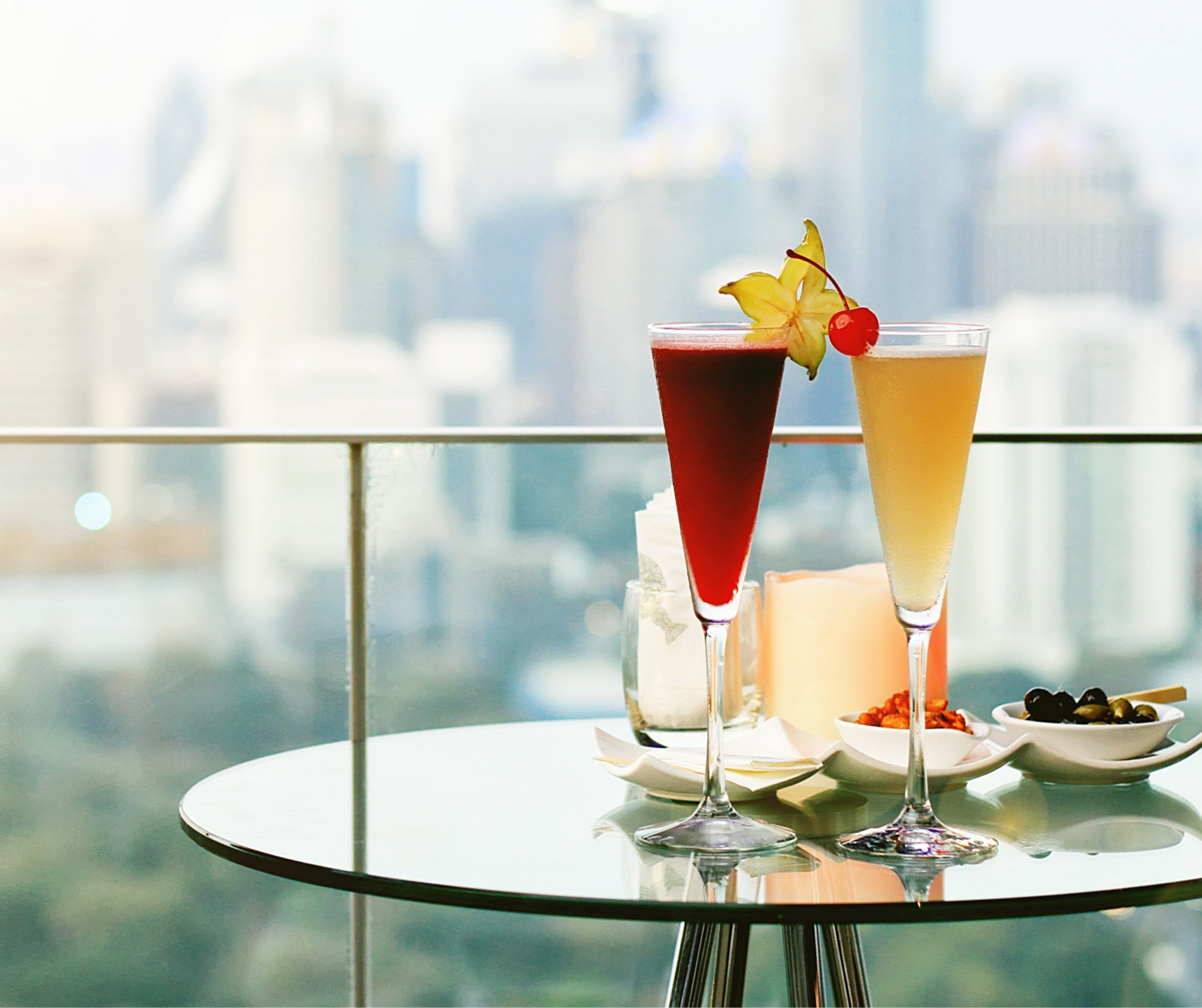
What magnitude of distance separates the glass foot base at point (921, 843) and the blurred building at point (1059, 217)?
53.6 feet

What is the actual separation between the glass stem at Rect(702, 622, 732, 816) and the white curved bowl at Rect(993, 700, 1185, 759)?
344mm

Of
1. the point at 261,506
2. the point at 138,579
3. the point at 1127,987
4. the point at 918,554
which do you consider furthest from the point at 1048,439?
the point at 138,579

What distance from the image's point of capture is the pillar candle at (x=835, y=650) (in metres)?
1.37

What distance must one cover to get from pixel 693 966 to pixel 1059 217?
59.0 ft

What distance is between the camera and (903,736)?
121cm

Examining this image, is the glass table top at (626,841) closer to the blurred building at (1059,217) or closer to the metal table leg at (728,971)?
the metal table leg at (728,971)

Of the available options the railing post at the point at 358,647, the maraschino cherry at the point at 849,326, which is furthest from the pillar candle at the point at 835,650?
the railing post at the point at 358,647

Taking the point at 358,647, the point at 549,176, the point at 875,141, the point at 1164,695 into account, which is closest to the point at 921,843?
the point at 1164,695

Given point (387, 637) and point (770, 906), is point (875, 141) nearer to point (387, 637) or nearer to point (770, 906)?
point (387, 637)

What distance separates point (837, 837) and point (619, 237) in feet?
58.4

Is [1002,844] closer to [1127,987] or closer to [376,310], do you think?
[1127,987]

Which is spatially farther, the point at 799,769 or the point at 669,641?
the point at 669,641

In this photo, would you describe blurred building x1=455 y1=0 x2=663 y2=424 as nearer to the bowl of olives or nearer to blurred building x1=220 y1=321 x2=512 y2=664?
blurred building x1=220 y1=321 x2=512 y2=664

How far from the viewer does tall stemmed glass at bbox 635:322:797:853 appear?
1.03m
